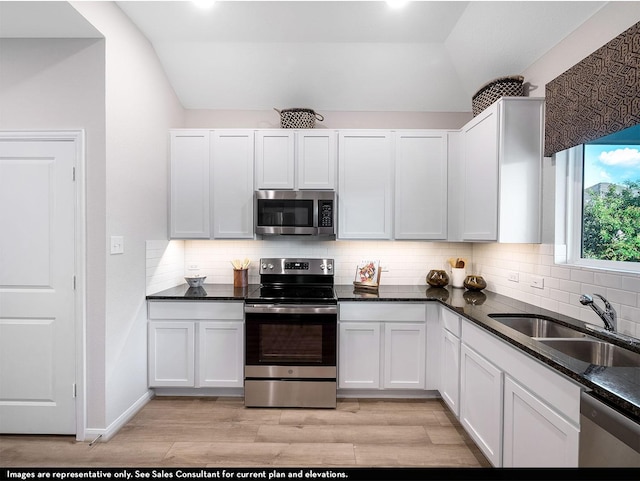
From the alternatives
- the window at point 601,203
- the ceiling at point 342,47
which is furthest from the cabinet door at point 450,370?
the ceiling at point 342,47

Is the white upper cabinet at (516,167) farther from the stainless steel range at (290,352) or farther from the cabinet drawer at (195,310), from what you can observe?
the cabinet drawer at (195,310)

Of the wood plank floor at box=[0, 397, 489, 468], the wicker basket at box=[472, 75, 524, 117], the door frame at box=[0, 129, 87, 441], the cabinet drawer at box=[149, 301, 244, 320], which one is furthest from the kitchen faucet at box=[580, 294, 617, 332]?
the door frame at box=[0, 129, 87, 441]

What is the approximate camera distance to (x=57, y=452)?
2117mm

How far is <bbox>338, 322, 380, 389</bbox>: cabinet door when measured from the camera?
9.01ft

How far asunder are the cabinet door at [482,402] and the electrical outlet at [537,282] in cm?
71

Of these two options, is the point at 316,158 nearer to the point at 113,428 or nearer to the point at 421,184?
the point at 421,184

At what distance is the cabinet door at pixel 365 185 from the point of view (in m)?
3.05

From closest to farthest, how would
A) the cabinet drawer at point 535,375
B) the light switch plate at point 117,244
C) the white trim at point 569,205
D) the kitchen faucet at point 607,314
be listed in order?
the cabinet drawer at point 535,375 → the kitchen faucet at point 607,314 → the white trim at point 569,205 → the light switch plate at point 117,244

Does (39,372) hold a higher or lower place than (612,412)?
lower

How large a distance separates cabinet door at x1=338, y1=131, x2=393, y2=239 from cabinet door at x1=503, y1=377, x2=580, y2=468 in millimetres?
1702

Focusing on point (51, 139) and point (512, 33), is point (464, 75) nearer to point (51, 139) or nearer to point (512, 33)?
point (512, 33)

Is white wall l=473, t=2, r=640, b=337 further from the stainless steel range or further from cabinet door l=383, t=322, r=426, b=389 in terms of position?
the stainless steel range

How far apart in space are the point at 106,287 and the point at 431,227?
2667 mm

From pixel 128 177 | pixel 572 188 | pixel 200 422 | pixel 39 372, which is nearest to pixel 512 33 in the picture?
pixel 572 188
